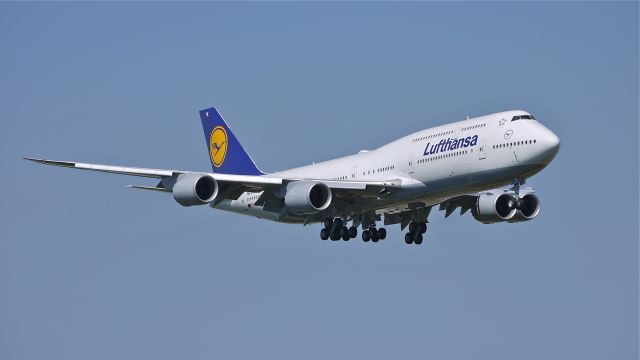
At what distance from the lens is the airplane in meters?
51.5

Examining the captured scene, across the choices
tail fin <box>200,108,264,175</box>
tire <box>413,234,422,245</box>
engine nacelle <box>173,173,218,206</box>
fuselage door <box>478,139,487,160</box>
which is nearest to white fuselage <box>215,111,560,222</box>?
fuselage door <box>478,139,487,160</box>

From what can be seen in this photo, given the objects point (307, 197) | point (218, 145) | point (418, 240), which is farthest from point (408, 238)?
point (218, 145)

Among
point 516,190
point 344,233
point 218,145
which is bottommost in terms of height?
point 344,233

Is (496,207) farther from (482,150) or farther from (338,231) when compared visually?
(338,231)

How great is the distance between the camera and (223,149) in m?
69.4

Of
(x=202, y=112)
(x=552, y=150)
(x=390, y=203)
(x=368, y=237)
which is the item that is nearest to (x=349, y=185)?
(x=390, y=203)

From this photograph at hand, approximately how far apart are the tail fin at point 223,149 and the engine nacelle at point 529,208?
15.5 meters

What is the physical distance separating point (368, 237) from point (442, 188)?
8309 millimetres

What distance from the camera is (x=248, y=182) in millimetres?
55531

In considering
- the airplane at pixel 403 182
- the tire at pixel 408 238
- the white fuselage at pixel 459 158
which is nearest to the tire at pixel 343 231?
the airplane at pixel 403 182

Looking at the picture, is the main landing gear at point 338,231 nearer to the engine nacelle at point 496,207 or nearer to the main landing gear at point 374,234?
the main landing gear at point 374,234

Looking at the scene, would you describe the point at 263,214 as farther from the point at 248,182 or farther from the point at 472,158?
the point at 472,158

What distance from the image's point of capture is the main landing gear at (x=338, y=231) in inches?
2338

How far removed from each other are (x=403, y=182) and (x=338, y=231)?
606 centimetres
